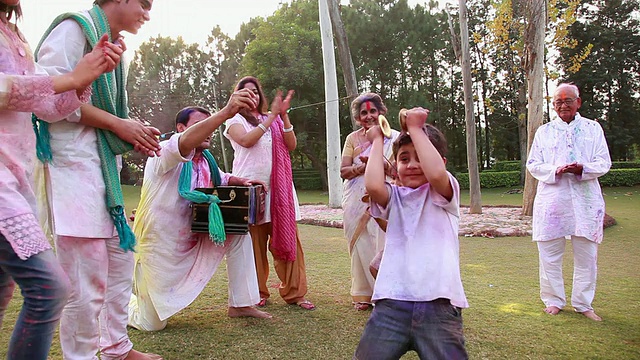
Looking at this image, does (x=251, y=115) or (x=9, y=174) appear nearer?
(x=9, y=174)

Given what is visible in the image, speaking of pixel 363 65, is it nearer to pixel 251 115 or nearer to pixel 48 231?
pixel 251 115

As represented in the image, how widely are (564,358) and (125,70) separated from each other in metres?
3.10

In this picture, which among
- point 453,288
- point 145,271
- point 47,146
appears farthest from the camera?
point 145,271

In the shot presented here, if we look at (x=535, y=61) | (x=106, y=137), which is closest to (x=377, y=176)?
(x=106, y=137)

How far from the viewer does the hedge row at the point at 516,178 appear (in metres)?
21.2

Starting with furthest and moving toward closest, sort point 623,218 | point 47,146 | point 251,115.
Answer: point 623,218 < point 251,115 < point 47,146

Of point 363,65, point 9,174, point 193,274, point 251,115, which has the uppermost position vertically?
point 363,65

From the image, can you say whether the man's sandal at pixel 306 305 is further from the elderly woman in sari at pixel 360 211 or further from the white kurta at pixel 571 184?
the white kurta at pixel 571 184

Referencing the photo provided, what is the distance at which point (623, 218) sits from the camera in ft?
34.9

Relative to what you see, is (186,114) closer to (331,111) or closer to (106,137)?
(106,137)

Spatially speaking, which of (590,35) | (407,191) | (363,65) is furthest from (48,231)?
(590,35)

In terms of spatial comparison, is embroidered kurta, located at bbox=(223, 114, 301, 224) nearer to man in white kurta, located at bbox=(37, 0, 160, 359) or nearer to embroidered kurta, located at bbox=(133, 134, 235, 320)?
embroidered kurta, located at bbox=(133, 134, 235, 320)

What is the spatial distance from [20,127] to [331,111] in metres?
12.7

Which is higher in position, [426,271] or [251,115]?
[251,115]
